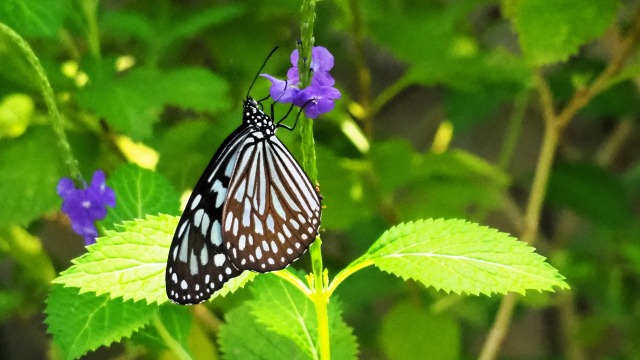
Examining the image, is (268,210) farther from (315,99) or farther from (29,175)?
(29,175)

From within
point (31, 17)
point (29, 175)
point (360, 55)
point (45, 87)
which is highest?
point (360, 55)

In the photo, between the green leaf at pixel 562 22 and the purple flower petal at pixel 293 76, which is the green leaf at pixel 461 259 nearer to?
the purple flower petal at pixel 293 76

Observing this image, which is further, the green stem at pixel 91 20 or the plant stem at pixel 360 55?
the plant stem at pixel 360 55

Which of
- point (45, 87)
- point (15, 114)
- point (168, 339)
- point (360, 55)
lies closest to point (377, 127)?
point (360, 55)

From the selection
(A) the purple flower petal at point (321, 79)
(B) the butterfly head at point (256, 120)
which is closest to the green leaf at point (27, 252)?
(B) the butterfly head at point (256, 120)

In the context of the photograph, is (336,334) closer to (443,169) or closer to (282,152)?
(282,152)

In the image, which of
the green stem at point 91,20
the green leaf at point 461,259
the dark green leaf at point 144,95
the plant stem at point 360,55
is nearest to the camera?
the green leaf at point 461,259

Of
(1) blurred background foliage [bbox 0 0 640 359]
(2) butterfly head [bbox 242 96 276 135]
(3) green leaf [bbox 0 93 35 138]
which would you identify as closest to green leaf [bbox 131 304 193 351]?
(1) blurred background foliage [bbox 0 0 640 359]
